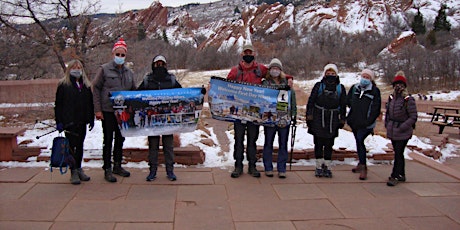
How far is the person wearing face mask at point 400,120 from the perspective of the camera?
5.30 metres

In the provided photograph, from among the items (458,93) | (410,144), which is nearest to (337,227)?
(410,144)

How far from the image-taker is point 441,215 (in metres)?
4.34

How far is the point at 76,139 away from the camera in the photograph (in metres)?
5.07

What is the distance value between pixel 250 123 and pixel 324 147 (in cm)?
118

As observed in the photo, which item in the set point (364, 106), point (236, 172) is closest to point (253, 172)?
point (236, 172)

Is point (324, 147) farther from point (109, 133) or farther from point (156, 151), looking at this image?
point (109, 133)

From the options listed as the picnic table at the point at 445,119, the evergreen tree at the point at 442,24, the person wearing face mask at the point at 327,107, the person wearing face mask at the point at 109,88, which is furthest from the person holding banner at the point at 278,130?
the evergreen tree at the point at 442,24

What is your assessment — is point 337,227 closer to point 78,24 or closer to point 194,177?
point 194,177

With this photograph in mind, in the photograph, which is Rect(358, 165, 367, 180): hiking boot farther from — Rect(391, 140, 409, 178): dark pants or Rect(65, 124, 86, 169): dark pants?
Rect(65, 124, 86, 169): dark pants

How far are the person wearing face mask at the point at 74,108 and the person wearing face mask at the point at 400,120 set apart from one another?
4153 mm

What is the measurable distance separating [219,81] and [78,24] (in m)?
5.48

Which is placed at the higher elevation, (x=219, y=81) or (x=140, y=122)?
(x=219, y=81)

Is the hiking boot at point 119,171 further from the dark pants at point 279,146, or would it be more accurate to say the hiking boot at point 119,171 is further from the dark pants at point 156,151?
the dark pants at point 279,146

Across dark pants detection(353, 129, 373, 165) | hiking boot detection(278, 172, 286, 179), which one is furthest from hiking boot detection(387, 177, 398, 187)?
hiking boot detection(278, 172, 286, 179)
